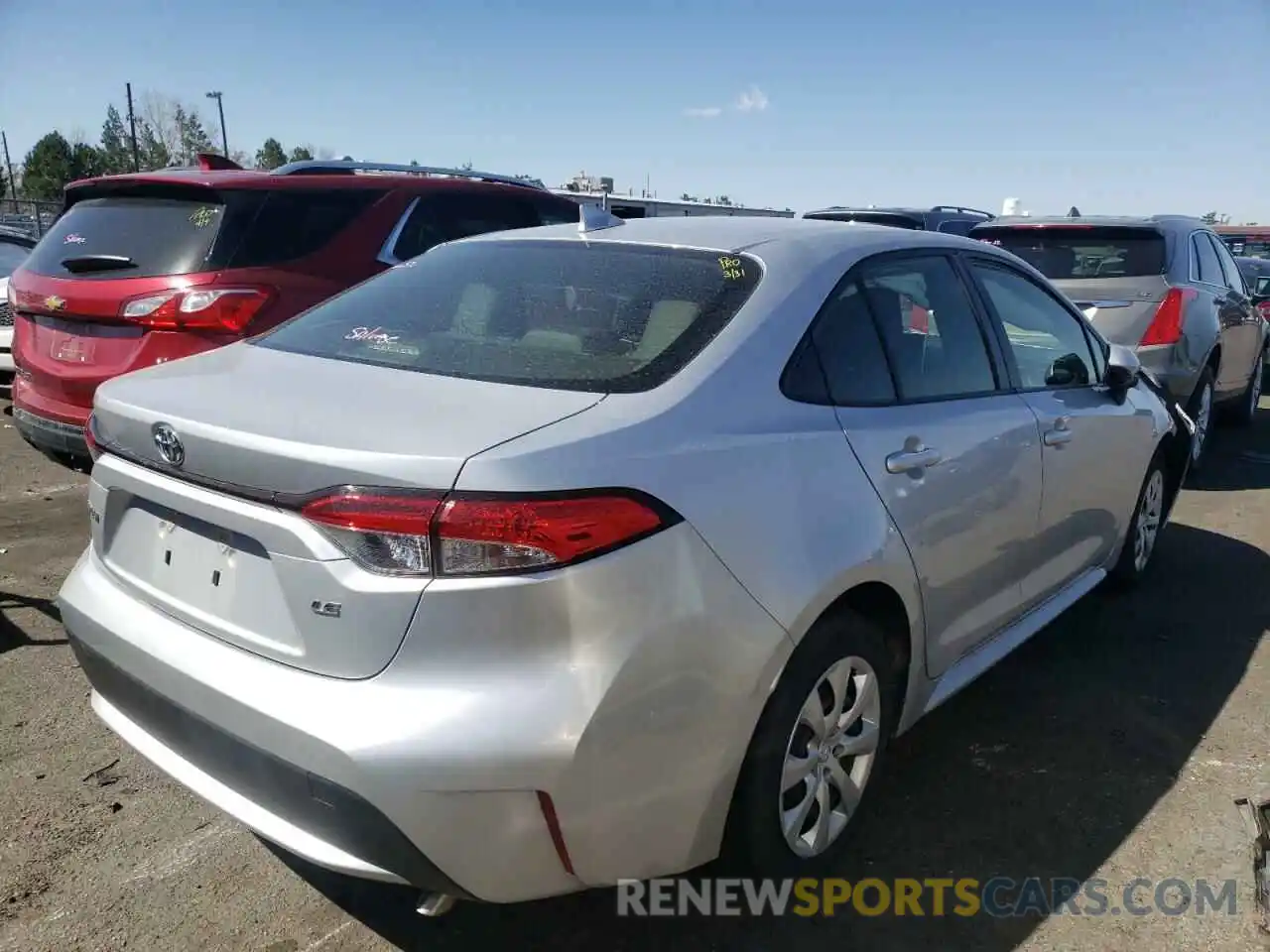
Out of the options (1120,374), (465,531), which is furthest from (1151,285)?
(465,531)

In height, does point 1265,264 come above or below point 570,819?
above

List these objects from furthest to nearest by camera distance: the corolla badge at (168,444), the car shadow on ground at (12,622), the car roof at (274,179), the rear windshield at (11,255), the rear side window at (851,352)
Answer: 1. the rear windshield at (11,255)
2. the car roof at (274,179)
3. the car shadow on ground at (12,622)
4. the rear side window at (851,352)
5. the corolla badge at (168,444)

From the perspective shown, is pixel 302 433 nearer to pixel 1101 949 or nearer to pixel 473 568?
pixel 473 568

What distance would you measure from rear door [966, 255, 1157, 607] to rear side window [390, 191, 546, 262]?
10.4ft

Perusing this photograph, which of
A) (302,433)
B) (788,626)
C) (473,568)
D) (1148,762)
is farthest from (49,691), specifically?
(1148,762)

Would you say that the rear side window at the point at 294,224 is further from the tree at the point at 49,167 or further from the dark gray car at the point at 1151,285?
the tree at the point at 49,167

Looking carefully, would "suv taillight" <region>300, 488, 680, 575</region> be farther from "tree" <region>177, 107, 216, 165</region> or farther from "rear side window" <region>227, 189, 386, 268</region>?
"tree" <region>177, 107, 216, 165</region>

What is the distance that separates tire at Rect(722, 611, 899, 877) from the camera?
2.24m

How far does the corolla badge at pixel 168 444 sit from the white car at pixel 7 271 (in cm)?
627

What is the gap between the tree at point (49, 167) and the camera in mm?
50000

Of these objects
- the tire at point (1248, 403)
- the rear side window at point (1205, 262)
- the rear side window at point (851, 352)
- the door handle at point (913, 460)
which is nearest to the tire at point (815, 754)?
the door handle at point (913, 460)

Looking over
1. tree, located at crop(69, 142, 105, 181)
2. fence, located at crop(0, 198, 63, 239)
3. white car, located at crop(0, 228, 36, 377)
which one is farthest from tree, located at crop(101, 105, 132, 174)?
white car, located at crop(0, 228, 36, 377)

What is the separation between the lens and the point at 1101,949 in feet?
7.92

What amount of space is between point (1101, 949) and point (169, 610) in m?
2.31
